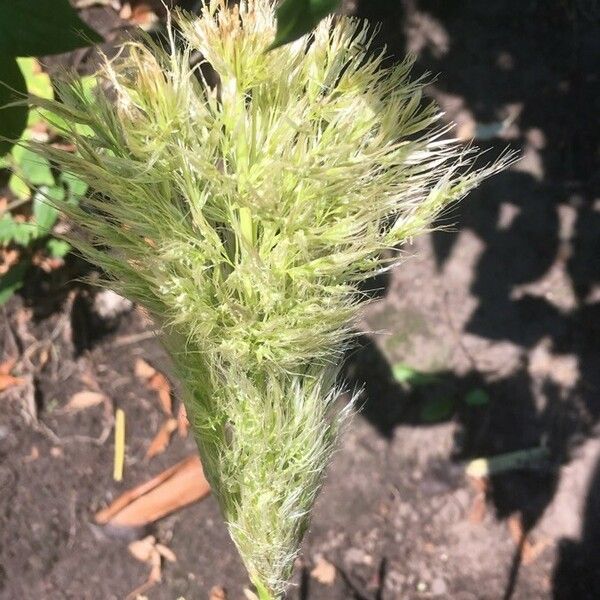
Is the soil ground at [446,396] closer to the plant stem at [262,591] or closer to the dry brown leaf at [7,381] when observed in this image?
the dry brown leaf at [7,381]

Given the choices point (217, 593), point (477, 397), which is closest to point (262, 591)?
point (217, 593)

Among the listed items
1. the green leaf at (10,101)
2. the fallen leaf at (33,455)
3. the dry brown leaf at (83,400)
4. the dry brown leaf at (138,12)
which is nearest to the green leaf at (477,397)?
the dry brown leaf at (83,400)

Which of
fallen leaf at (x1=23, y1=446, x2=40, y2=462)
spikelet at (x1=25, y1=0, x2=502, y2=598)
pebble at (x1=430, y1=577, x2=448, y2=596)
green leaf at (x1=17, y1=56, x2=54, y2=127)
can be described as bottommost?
pebble at (x1=430, y1=577, x2=448, y2=596)

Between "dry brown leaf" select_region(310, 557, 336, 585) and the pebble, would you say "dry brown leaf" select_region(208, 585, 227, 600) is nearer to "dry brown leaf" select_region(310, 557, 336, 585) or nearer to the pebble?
"dry brown leaf" select_region(310, 557, 336, 585)

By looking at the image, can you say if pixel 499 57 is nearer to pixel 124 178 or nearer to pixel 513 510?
pixel 513 510

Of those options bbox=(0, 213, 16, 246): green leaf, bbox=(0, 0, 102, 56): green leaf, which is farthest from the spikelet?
bbox=(0, 213, 16, 246): green leaf

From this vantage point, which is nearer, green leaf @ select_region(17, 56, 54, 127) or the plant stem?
the plant stem
